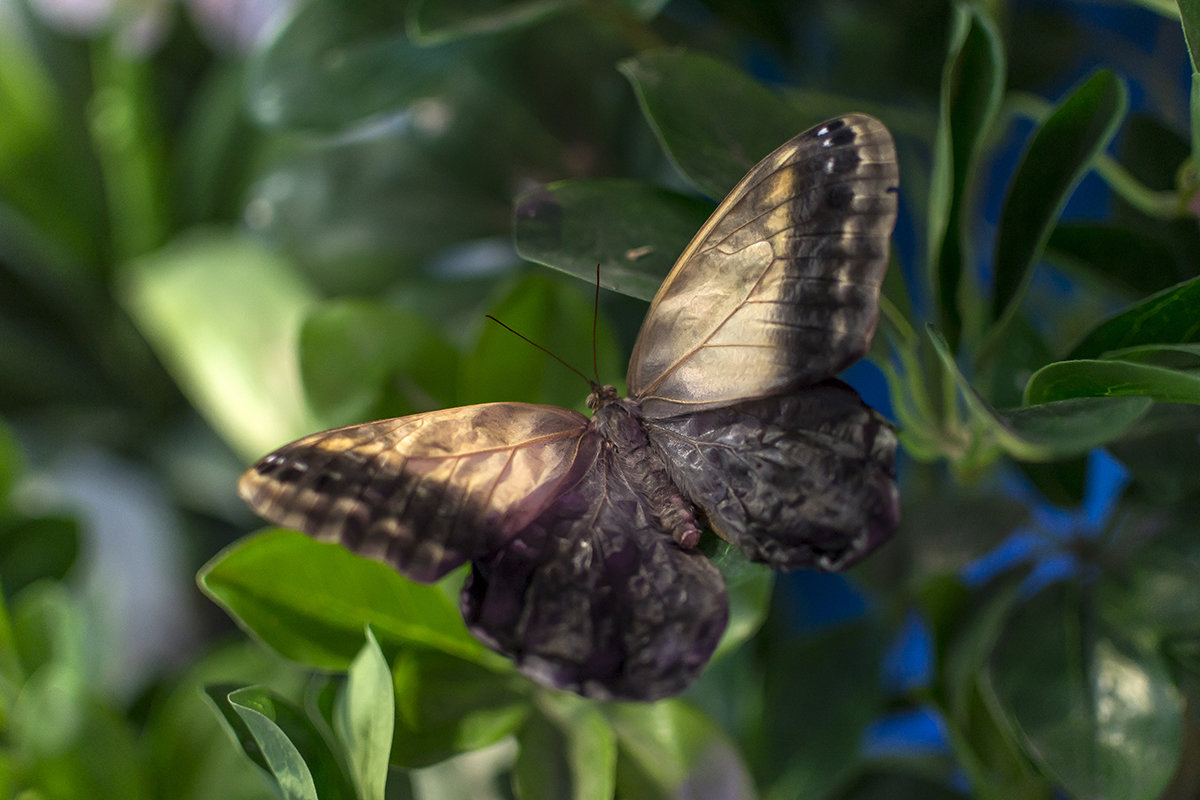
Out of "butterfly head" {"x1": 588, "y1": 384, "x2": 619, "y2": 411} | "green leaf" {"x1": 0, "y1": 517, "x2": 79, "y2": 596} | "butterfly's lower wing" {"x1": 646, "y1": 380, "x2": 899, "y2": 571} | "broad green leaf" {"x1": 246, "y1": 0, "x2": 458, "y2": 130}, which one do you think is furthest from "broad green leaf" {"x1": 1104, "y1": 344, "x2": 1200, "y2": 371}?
"green leaf" {"x1": 0, "y1": 517, "x2": 79, "y2": 596}

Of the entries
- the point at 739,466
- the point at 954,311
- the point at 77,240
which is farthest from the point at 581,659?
the point at 77,240

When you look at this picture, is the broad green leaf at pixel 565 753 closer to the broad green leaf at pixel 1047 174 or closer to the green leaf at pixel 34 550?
the broad green leaf at pixel 1047 174

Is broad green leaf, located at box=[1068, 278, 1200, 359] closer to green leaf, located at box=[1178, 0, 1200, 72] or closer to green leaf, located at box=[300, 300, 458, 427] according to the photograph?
green leaf, located at box=[1178, 0, 1200, 72]

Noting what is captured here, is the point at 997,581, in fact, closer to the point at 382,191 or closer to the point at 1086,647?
the point at 1086,647

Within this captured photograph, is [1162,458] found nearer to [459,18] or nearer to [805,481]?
[805,481]

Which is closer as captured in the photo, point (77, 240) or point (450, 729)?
point (450, 729)

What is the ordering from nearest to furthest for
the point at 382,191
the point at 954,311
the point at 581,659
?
the point at 581,659 → the point at 954,311 → the point at 382,191

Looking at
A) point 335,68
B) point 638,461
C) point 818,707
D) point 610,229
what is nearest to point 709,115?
point 610,229
